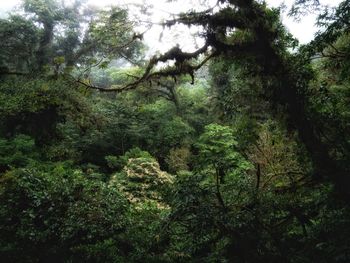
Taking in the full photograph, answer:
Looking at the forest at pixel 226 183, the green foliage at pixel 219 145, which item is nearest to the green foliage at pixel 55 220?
the forest at pixel 226 183

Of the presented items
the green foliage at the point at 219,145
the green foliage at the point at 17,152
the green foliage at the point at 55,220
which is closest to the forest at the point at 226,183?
the green foliage at the point at 55,220

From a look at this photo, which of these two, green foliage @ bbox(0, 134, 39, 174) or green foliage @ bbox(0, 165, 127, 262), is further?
green foliage @ bbox(0, 134, 39, 174)

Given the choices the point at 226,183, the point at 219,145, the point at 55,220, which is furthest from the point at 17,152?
the point at 226,183

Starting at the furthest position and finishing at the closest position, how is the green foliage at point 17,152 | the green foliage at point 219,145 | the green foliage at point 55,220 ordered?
the green foliage at point 219,145 < the green foliage at point 17,152 < the green foliage at point 55,220

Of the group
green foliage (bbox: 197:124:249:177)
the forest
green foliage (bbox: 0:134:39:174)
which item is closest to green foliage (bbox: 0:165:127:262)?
the forest

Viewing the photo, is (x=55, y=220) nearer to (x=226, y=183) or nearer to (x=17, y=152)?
(x=226, y=183)

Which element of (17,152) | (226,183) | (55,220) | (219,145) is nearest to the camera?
(55,220)

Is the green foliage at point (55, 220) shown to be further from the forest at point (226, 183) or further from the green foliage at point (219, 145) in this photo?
the green foliage at point (219, 145)

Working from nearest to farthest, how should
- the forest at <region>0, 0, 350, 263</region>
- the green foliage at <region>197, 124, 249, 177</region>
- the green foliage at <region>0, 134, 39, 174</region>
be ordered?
the forest at <region>0, 0, 350, 263</region>, the green foliage at <region>0, 134, 39, 174</region>, the green foliage at <region>197, 124, 249, 177</region>

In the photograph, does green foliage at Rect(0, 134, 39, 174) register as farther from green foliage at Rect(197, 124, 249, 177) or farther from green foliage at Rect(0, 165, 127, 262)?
green foliage at Rect(197, 124, 249, 177)

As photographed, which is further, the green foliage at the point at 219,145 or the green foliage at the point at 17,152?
the green foliage at the point at 219,145

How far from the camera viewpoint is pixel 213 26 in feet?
22.9

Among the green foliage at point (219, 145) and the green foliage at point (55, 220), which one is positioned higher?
the green foliage at point (219, 145)

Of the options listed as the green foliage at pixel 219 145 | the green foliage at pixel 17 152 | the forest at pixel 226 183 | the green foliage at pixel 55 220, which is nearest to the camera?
the forest at pixel 226 183
